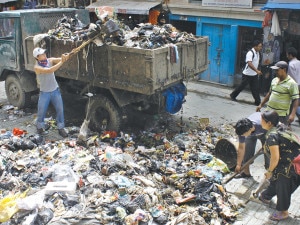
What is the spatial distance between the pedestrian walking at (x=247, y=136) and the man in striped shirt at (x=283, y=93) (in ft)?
2.28

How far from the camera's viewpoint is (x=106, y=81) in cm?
722

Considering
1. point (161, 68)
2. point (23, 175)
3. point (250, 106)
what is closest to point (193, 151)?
point (161, 68)

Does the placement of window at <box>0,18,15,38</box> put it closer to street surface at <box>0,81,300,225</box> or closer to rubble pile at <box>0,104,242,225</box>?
street surface at <box>0,81,300,225</box>

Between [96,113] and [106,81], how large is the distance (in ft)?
3.16

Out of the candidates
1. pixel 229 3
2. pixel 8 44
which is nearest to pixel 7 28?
pixel 8 44

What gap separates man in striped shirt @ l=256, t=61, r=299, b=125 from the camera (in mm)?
6128

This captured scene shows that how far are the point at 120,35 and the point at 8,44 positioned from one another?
322 cm

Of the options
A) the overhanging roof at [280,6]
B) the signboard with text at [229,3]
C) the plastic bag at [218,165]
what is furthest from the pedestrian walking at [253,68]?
the plastic bag at [218,165]

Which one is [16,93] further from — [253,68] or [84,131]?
[253,68]

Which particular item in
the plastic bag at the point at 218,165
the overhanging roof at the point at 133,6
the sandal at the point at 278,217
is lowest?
the sandal at the point at 278,217

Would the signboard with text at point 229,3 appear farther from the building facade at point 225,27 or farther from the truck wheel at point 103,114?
the truck wheel at point 103,114

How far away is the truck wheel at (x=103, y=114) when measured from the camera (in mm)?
7547

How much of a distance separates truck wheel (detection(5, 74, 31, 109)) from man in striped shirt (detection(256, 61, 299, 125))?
572 cm

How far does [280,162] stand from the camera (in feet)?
15.5
